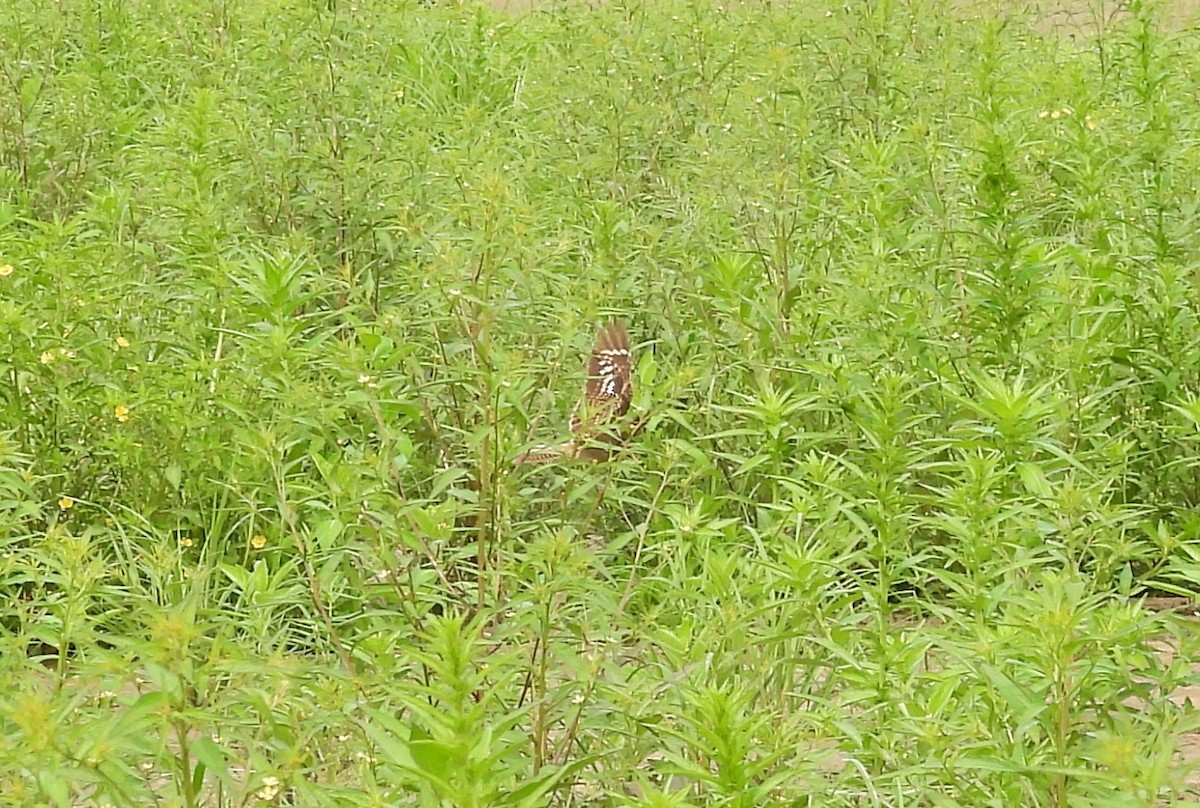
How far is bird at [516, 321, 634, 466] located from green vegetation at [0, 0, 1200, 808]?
0.06 meters

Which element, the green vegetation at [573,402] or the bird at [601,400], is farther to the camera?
the bird at [601,400]

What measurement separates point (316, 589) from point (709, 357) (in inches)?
68.7

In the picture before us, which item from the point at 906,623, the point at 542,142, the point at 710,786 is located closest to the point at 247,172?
the point at 542,142

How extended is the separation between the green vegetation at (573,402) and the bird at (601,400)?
61 mm

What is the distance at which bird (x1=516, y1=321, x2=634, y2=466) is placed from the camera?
A: 10.1 feet

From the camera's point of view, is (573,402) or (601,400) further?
(573,402)

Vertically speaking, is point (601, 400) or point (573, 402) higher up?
point (601, 400)

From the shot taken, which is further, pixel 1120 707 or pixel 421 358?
pixel 421 358

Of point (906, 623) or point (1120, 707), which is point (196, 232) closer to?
point (906, 623)

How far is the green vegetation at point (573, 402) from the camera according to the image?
250cm

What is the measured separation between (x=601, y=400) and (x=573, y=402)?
611mm

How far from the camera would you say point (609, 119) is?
585 cm

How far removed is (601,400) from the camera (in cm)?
349

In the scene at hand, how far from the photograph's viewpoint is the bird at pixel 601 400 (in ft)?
10.1
